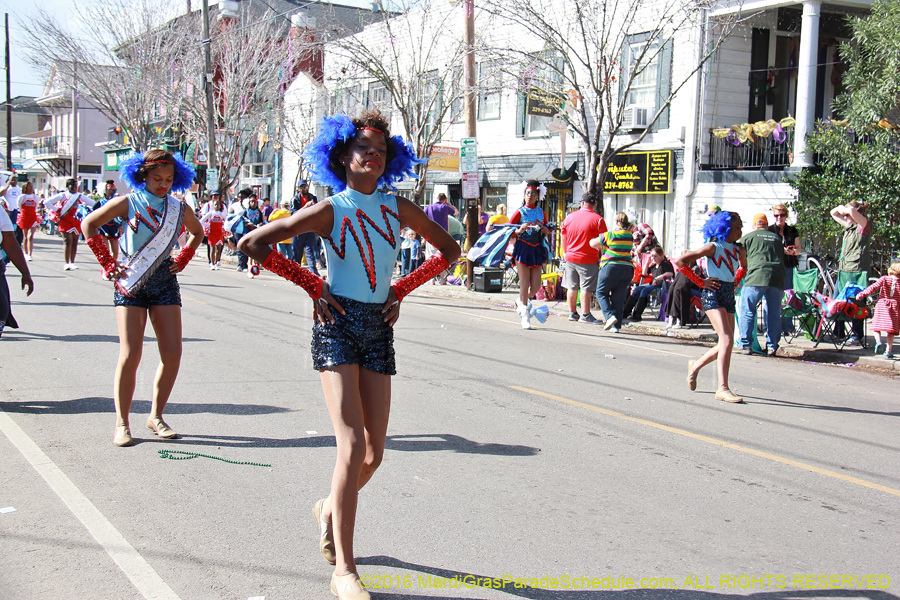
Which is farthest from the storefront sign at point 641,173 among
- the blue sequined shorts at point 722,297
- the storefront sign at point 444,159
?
the blue sequined shorts at point 722,297

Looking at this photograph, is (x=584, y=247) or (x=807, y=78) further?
(x=807, y=78)

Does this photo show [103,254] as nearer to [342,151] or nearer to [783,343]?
[342,151]

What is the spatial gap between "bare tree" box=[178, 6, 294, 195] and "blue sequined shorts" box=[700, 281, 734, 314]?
995 inches

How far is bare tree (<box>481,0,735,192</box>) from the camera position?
15461mm

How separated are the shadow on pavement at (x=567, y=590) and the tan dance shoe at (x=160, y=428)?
2.58 metres

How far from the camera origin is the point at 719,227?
8062mm

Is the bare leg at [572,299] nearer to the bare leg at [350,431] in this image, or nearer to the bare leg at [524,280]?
the bare leg at [524,280]

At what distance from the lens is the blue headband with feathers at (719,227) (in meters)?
8.05

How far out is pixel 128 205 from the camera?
5.70 m

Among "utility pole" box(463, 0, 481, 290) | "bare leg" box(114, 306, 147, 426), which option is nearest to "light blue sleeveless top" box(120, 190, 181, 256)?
"bare leg" box(114, 306, 147, 426)

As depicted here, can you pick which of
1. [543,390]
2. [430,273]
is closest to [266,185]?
[543,390]

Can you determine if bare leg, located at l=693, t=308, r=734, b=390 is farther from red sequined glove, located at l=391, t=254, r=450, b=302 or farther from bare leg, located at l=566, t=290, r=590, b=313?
bare leg, located at l=566, t=290, r=590, b=313

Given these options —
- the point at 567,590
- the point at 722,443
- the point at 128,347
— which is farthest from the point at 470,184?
the point at 567,590

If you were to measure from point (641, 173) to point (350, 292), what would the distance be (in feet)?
60.6
